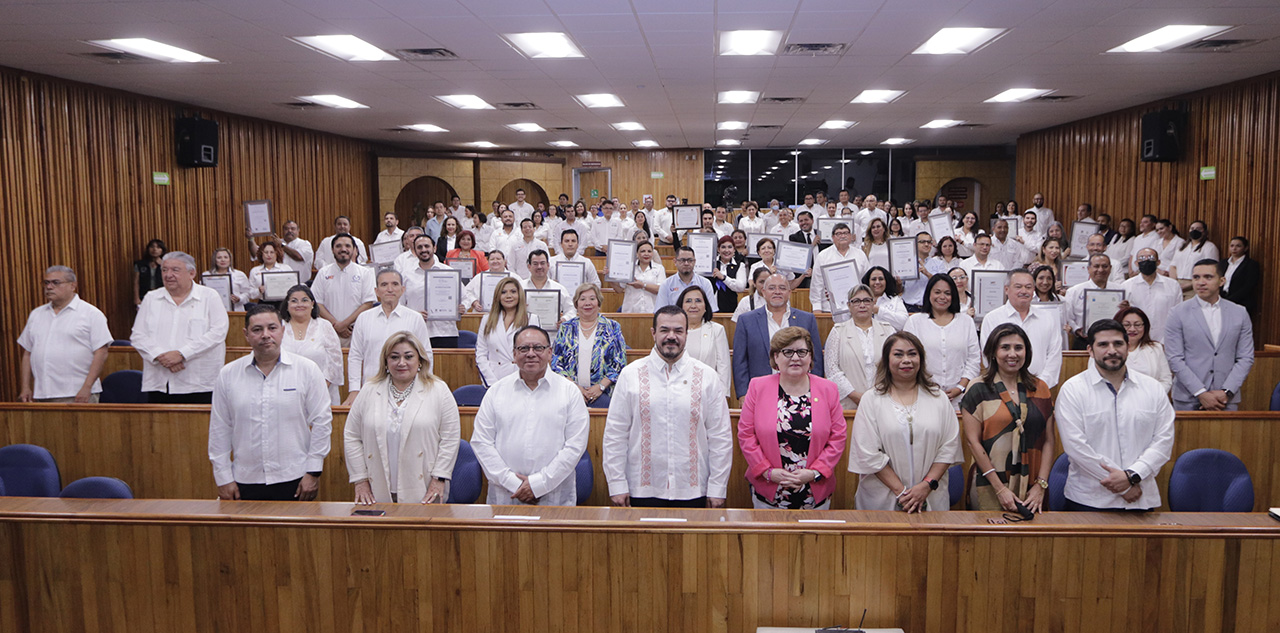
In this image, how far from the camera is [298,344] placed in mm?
5238

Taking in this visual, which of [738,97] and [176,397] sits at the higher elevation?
[738,97]

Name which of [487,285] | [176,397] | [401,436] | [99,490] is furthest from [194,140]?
[401,436]

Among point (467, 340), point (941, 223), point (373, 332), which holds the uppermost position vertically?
point (941, 223)

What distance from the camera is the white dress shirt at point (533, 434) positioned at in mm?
3705

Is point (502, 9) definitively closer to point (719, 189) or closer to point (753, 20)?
point (753, 20)

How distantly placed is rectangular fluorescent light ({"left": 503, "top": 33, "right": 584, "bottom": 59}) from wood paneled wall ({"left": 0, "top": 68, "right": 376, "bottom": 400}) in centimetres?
515

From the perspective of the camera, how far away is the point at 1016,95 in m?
10.7

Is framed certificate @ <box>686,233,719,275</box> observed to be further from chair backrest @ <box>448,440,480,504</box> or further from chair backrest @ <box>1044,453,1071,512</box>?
chair backrest @ <box>1044,453,1071,512</box>

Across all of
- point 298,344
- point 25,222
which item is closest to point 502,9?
point 298,344

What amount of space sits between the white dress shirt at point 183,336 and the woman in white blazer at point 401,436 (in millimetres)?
2566

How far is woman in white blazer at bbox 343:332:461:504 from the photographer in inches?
148

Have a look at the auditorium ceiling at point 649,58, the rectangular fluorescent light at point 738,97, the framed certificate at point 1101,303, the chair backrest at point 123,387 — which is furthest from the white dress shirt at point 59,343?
the rectangular fluorescent light at point 738,97

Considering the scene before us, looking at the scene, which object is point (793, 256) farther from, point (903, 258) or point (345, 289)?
point (345, 289)

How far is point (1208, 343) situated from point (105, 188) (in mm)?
10975
